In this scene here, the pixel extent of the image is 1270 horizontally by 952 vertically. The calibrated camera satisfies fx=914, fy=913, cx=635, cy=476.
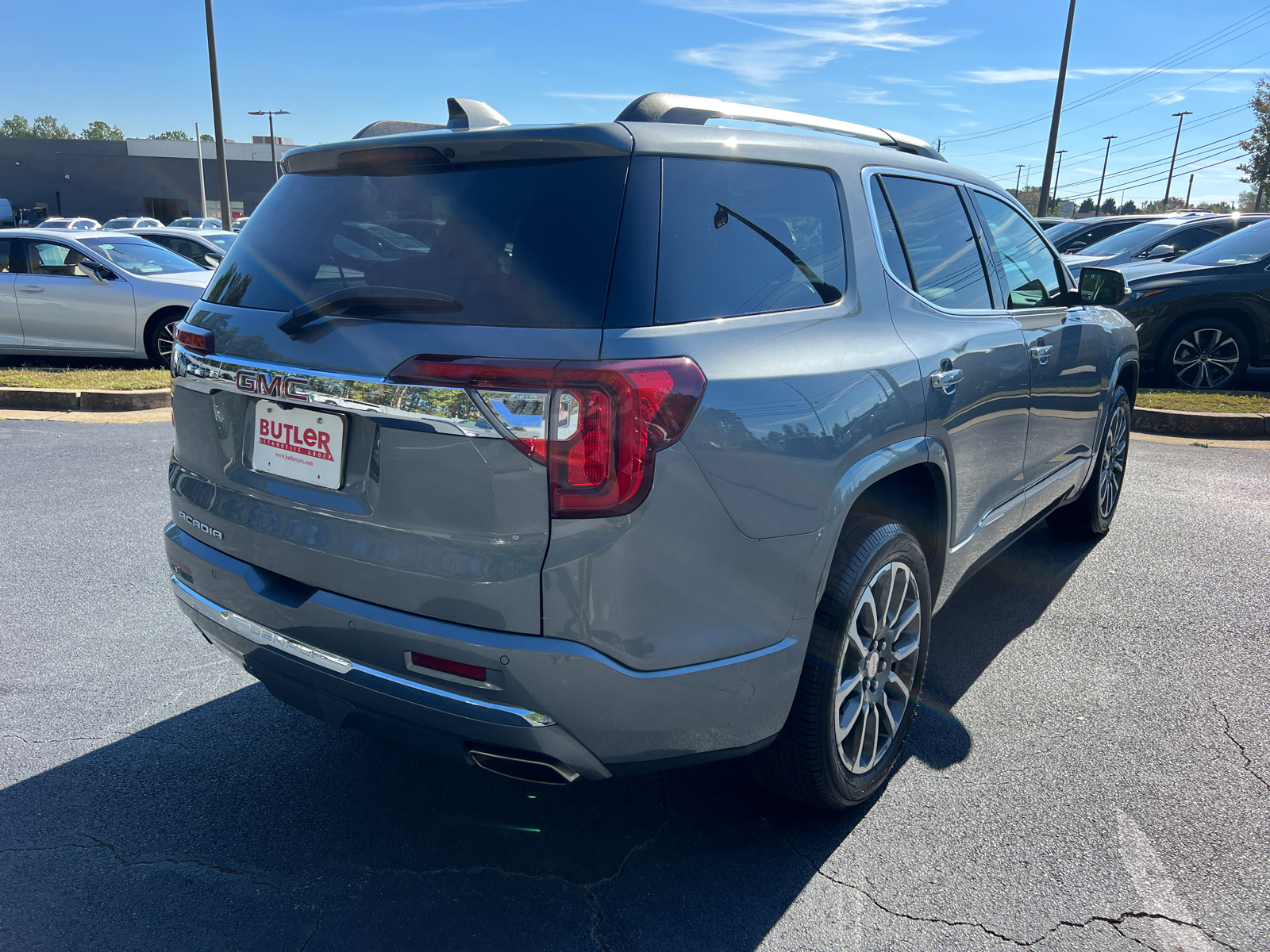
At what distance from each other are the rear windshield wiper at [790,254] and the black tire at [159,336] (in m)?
→ 9.48

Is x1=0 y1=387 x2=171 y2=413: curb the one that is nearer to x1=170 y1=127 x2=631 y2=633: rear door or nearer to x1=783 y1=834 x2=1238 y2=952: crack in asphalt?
x1=170 y1=127 x2=631 y2=633: rear door

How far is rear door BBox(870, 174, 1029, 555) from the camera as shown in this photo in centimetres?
285

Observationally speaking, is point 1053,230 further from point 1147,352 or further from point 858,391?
point 858,391

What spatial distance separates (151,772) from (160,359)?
8.83m

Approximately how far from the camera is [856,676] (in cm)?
260

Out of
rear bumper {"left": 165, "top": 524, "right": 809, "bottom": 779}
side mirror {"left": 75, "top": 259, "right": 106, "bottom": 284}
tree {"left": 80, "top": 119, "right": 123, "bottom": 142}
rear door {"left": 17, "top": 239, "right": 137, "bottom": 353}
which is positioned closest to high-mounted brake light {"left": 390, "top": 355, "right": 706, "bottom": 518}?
rear bumper {"left": 165, "top": 524, "right": 809, "bottom": 779}

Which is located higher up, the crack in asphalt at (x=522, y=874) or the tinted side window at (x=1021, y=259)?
the tinted side window at (x=1021, y=259)

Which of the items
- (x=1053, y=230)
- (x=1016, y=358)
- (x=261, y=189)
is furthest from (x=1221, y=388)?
(x=261, y=189)

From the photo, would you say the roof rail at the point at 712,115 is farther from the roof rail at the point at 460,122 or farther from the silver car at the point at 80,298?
the silver car at the point at 80,298

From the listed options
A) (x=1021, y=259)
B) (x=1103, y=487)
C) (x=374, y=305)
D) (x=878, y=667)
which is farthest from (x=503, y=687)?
(x=1103, y=487)

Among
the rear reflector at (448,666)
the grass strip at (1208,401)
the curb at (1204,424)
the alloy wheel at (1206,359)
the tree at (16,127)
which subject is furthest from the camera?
the tree at (16,127)

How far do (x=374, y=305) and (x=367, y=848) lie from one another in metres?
1.48

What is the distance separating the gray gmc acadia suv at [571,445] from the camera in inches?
75.4

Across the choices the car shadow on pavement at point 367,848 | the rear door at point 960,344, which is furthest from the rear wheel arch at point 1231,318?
the car shadow on pavement at point 367,848
